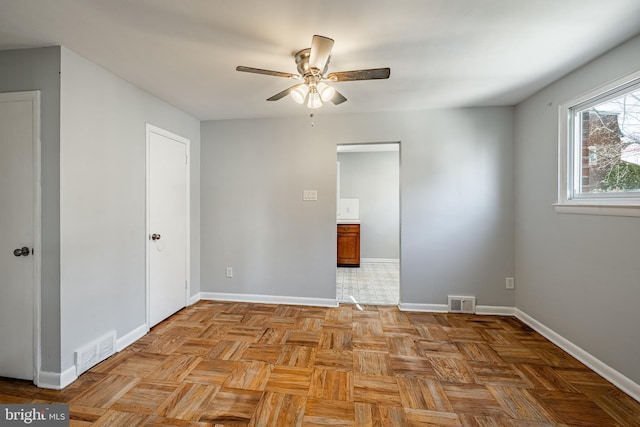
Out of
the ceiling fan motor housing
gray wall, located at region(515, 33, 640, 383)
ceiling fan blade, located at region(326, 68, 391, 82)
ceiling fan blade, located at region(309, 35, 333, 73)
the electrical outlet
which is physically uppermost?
the ceiling fan motor housing

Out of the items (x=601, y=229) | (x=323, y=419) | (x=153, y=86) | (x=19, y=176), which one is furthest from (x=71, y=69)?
(x=601, y=229)

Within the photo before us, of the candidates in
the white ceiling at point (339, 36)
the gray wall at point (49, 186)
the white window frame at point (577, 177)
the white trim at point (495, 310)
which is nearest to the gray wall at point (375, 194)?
the white trim at point (495, 310)

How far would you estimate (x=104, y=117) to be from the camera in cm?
212

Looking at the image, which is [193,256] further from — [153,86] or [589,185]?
[589,185]

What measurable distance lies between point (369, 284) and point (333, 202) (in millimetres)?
1703

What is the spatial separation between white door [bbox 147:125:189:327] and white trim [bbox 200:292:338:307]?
1.16 feet

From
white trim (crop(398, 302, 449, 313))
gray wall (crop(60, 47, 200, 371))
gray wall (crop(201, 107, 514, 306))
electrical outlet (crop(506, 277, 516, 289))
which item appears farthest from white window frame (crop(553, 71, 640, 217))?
gray wall (crop(60, 47, 200, 371))

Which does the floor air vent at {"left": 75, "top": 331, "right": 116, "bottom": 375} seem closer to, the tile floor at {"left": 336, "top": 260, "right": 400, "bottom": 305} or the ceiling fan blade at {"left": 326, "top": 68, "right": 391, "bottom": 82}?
the tile floor at {"left": 336, "top": 260, "right": 400, "bottom": 305}

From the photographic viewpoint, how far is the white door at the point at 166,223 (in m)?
2.65

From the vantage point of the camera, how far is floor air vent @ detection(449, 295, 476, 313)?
3.02m

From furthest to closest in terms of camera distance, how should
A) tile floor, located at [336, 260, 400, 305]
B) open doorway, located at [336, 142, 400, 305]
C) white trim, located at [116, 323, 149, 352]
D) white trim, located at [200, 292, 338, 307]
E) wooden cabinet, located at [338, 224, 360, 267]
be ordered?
open doorway, located at [336, 142, 400, 305]
wooden cabinet, located at [338, 224, 360, 267]
tile floor, located at [336, 260, 400, 305]
white trim, located at [200, 292, 338, 307]
white trim, located at [116, 323, 149, 352]

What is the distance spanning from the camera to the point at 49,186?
180 centimetres

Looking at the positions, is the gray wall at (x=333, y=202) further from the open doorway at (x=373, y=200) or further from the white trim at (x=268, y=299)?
the open doorway at (x=373, y=200)

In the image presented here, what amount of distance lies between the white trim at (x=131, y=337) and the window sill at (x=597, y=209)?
3.91 metres
